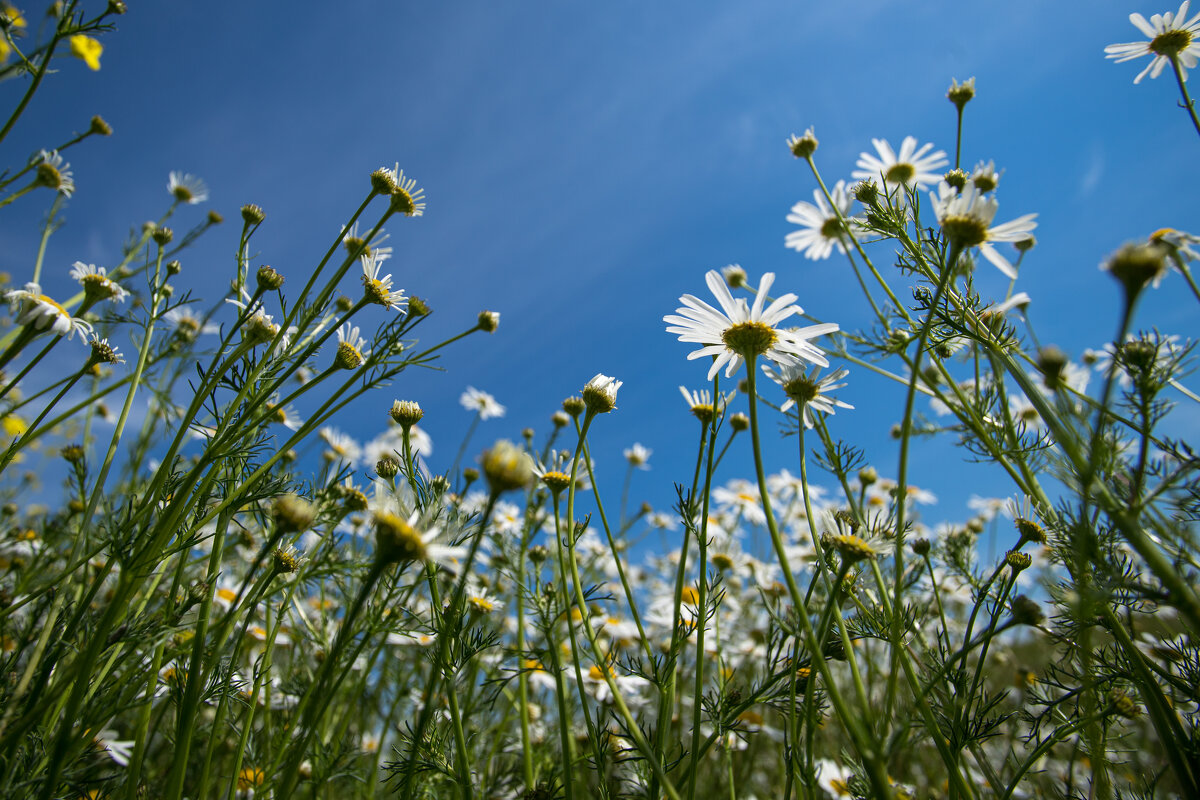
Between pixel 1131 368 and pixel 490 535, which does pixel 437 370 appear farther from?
pixel 1131 368

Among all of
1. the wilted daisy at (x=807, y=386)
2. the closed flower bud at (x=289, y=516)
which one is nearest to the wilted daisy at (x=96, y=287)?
the closed flower bud at (x=289, y=516)

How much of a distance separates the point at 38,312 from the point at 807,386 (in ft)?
6.49

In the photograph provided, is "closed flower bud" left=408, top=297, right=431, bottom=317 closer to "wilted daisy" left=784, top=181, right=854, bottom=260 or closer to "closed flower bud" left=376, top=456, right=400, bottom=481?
"closed flower bud" left=376, top=456, right=400, bottom=481

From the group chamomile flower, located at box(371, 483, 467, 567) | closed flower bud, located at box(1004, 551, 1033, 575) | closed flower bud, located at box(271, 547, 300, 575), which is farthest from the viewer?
closed flower bud, located at box(1004, 551, 1033, 575)

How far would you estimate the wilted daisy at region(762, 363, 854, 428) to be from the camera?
5.12ft

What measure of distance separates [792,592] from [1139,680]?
28.3 inches

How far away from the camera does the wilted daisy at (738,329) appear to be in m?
1.44

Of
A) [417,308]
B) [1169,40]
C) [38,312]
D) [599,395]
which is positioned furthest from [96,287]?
[1169,40]

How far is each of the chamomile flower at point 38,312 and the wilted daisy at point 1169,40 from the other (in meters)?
3.33

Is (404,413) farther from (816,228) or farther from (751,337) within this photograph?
(816,228)

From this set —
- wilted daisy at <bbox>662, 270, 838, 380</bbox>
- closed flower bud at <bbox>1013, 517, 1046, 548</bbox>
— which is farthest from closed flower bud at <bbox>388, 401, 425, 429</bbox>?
closed flower bud at <bbox>1013, 517, 1046, 548</bbox>

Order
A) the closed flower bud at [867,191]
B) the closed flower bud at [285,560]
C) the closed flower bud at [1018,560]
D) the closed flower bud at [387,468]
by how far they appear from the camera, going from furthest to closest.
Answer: the closed flower bud at [867,191], the closed flower bud at [387,468], the closed flower bud at [1018,560], the closed flower bud at [285,560]

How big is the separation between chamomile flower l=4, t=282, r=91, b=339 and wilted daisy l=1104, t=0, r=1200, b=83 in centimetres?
333

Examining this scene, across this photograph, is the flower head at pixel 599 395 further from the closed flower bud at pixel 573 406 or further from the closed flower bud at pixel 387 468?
the closed flower bud at pixel 387 468
